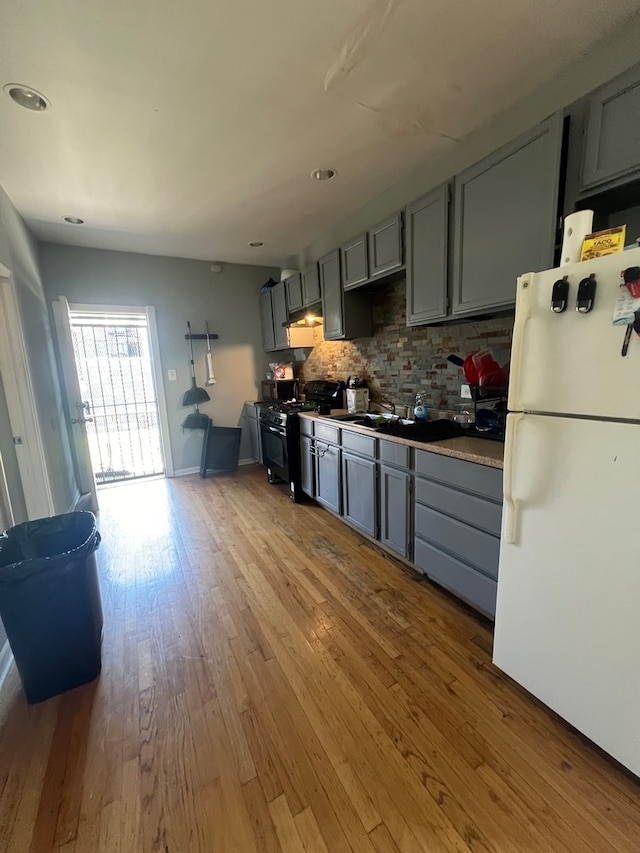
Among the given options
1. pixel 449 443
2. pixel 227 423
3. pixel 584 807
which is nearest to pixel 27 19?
pixel 449 443

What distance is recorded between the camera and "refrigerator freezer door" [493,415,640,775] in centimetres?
109

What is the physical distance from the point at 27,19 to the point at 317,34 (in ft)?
3.67

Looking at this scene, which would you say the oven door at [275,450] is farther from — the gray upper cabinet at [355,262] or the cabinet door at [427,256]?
the cabinet door at [427,256]

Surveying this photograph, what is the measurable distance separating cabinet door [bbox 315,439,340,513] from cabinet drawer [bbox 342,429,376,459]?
0.51 feet

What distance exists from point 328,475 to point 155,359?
2.77 meters

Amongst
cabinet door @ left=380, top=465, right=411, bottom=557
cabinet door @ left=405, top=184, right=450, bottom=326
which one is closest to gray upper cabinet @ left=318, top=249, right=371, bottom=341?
cabinet door @ left=405, top=184, right=450, bottom=326

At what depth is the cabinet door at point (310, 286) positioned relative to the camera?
11.3 ft

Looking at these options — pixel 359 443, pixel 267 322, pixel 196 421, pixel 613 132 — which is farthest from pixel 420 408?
pixel 196 421

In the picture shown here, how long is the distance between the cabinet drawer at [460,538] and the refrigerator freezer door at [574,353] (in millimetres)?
775

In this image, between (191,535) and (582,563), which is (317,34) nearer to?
(582,563)

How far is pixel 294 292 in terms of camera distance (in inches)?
153

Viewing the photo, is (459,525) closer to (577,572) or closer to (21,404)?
(577,572)

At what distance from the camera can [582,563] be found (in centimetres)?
119

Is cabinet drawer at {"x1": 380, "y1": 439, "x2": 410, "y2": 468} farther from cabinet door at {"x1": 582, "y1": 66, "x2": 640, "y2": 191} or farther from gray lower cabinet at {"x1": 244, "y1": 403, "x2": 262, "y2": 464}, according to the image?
gray lower cabinet at {"x1": 244, "y1": 403, "x2": 262, "y2": 464}
